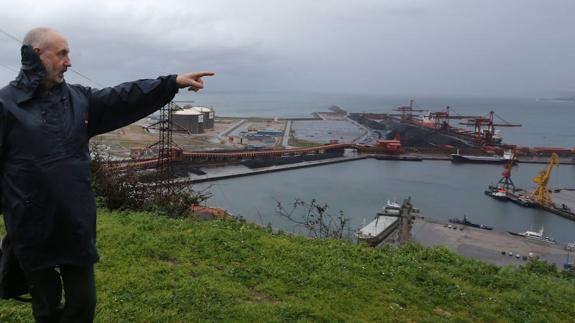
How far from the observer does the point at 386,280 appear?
7.57 feet

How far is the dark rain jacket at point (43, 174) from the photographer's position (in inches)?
37.7

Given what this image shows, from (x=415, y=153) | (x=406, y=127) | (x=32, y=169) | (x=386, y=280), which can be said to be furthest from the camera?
(x=406, y=127)

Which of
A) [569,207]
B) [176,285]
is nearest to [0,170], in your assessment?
[176,285]

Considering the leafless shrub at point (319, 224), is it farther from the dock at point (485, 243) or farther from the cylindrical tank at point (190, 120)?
the cylindrical tank at point (190, 120)

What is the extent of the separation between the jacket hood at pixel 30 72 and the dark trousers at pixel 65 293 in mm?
422

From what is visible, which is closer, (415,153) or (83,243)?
(83,243)

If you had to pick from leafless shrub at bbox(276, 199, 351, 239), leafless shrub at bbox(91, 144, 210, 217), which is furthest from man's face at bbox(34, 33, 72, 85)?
leafless shrub at bbox(276, 199, 351, 239)

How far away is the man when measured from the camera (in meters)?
0.96

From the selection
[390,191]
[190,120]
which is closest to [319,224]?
[390,191]

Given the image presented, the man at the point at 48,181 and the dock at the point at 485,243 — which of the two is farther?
the dock at the point at 485,243

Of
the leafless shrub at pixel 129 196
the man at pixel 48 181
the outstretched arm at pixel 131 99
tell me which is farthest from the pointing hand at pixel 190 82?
the leafless shrub at pixel 129 196

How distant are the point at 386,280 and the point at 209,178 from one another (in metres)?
16.7

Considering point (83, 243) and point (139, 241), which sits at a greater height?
point (83, 243)

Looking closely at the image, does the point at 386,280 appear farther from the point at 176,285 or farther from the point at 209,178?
the point at 209,178
